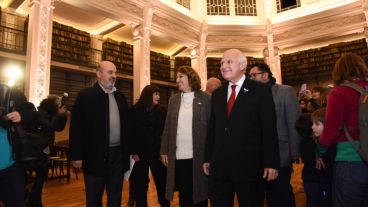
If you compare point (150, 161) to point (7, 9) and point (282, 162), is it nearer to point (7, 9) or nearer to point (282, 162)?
point (282, 162)

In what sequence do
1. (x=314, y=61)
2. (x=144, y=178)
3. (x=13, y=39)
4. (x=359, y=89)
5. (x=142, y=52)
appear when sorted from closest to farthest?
(x=359, y=89)
(x=144, y=178)
(x=13, y=39)
(x=142, y=52)
(x=314, y=61)

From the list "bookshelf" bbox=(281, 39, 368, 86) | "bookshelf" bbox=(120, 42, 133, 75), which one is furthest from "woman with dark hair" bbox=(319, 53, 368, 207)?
"bookshelf" bbox=(281, 39, 368, 86)

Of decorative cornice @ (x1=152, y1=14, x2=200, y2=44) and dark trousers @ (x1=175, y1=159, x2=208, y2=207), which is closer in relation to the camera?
dark trousers @ (x1=175, y1=159, x2=208, y2=207)

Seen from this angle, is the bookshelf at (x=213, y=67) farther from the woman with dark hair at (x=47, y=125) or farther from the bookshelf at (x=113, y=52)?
the woman with dark hair at (x=47, y=125)

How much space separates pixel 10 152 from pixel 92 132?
0.57 metres

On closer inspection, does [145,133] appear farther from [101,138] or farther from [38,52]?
[38,52]

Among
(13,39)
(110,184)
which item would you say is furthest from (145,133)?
(13,39)

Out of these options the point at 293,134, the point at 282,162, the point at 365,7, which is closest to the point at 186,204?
the point at 282,162

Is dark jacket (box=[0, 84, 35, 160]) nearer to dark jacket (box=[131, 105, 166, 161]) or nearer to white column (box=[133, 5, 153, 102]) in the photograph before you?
dark jacket (box=[131, 105, 166, 161])

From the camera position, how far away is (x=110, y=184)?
225 cm

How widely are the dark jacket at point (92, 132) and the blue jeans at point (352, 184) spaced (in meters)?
1.58

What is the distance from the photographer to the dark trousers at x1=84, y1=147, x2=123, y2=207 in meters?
2.14

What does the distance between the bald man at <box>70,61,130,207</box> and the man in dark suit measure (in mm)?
866

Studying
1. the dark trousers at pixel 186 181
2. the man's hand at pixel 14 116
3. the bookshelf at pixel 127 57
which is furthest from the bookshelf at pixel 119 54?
the man's hand at pixel 14 116
